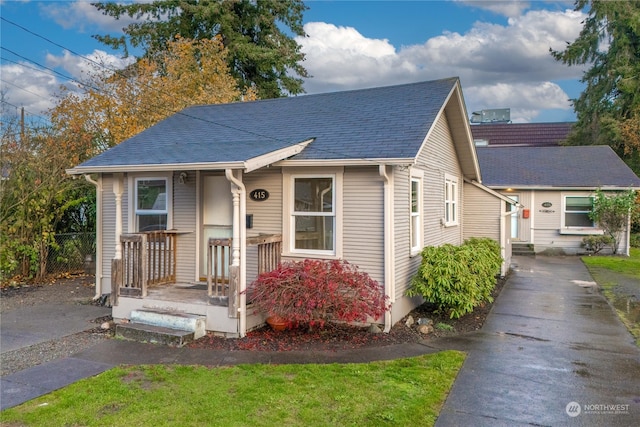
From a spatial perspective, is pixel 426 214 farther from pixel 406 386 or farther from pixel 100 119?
pixel 100 119

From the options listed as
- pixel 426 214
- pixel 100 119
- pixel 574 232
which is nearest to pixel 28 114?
pixel 100 119

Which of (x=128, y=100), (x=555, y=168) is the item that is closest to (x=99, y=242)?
(x=128, y=100)

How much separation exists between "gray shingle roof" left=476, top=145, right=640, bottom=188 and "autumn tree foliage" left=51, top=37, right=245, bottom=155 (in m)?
12.2

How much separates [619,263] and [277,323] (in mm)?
13725

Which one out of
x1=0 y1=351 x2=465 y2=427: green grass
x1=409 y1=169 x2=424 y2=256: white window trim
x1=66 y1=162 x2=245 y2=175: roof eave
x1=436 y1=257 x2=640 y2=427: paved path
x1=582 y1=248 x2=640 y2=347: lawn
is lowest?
x1=436 y1=257 x2=640 y2=427: paved path

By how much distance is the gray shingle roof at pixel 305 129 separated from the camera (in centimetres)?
761

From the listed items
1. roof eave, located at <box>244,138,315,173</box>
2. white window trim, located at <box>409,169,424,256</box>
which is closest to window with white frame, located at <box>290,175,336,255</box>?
roof eave, located at <box>244,138,315,173</box>

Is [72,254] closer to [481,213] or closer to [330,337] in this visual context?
[330,337]

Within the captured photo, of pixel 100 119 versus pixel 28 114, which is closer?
pixel 28 114

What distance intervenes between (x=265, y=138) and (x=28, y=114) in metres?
10.5

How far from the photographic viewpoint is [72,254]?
12938mm

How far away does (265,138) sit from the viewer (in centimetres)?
873

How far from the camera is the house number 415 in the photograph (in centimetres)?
837

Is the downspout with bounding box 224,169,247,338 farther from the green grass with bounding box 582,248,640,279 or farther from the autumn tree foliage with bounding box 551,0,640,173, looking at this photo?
the autumn tree foliage with bounding box 551,0,640,173
